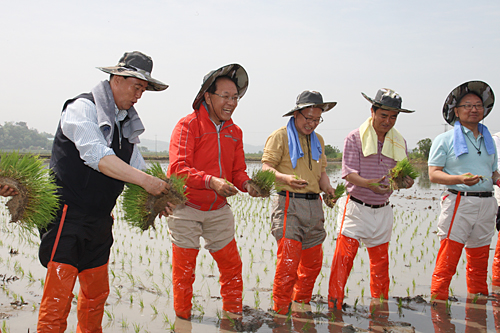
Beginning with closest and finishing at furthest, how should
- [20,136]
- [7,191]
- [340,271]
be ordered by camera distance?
[7,191], [340,271], [20,136]

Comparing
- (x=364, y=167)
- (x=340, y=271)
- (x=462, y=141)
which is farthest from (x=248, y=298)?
(x=462, y=141)

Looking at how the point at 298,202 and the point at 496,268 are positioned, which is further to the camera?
the point at 496,268

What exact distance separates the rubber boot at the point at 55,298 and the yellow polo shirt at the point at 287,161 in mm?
1888

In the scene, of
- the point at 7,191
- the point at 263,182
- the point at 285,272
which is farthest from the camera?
the point at 285,272

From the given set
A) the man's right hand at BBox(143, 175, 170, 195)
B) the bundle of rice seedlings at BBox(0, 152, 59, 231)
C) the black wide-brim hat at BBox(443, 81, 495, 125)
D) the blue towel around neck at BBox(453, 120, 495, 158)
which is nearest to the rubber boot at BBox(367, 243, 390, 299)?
the blue towel around neck at BBox(453, 120, 495, 158)

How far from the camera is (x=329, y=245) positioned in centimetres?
610

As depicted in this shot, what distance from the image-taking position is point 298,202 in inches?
138

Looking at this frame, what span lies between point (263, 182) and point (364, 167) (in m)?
1.09

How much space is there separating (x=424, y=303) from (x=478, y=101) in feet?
6.64

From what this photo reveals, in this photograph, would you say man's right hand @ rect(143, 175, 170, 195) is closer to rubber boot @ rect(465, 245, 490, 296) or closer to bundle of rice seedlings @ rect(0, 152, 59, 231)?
bundle of rice seedlings @ rect(0, 152, 59, 231)

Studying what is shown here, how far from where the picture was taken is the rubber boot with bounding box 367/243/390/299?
142 inches

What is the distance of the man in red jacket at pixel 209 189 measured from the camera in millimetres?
3086

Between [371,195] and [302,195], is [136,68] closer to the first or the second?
[302,195]

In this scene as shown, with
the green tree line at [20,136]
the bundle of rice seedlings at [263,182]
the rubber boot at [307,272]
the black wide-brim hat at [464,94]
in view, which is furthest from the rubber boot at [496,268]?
the green tree line at [20,136]
